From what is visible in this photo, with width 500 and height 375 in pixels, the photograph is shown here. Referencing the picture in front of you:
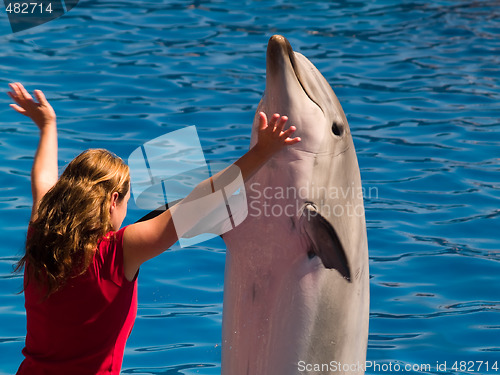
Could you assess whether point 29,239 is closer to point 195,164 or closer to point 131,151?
point 131,151

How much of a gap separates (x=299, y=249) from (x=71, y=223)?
107 cm

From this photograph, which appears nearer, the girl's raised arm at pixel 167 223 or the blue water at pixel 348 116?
the girl's raised arm at pixel 167 223

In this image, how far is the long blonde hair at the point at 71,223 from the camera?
9.38 ft

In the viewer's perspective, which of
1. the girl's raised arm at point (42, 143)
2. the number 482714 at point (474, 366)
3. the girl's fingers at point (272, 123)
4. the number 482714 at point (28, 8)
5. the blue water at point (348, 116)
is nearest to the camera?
the girl's fingers at point (272, 123)

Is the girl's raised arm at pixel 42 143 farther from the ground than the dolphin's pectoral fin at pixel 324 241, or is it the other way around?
the girl's raised arm at pixel 42 143

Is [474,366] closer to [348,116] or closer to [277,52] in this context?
[277,52]

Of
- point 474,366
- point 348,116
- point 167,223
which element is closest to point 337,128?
point 167,223

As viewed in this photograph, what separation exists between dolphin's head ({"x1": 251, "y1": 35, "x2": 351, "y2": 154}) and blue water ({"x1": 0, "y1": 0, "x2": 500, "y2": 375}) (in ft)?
6.02

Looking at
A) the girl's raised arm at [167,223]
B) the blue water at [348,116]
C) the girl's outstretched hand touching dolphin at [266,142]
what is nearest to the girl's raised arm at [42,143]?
the girl's raised arm at [167,223]

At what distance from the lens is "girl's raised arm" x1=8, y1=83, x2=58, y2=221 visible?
10.9 ft

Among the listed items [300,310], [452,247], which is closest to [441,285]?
[452,247]

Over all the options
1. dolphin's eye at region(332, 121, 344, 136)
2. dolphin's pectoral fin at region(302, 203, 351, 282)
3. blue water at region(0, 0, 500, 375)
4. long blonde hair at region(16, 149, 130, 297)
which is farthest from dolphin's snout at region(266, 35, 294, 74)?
blue water at region(0, 0, 500, 375)

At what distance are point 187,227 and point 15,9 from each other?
8696 millimetres

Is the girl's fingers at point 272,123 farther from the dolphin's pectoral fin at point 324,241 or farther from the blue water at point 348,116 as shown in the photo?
the blue water at point 348,116
